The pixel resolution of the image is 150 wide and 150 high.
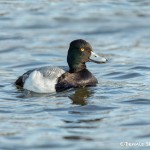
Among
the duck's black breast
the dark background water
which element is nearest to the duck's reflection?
the dark background water

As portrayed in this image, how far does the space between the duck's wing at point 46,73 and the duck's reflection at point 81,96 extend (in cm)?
50

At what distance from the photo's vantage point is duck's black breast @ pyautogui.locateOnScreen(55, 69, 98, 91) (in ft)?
46.7

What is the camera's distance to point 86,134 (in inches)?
427

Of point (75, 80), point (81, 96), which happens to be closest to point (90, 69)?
point (75, 80)

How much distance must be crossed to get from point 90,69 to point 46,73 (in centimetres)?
192

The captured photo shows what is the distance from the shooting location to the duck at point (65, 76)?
1421 centimetres

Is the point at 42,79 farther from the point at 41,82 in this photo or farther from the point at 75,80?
the point at 75,80

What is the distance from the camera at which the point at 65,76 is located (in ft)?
47.1

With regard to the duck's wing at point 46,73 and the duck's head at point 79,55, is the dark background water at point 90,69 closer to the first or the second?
the duck's wing at point 46,73

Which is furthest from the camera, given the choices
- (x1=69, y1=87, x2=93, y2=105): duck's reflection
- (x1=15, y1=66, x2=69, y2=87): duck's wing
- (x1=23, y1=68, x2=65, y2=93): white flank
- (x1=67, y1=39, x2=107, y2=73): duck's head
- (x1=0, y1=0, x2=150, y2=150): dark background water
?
(x1=67, y1=39, x2=107, y2=73): duck's head

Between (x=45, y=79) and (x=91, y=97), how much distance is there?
114 cm

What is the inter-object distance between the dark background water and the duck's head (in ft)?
1.70

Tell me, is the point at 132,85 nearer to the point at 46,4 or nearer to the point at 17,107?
the point at 17,107

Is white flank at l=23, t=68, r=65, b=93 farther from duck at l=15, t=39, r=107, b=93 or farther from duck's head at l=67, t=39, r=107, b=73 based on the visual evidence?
duck's head at l=67, t=39, r=107, b=73
